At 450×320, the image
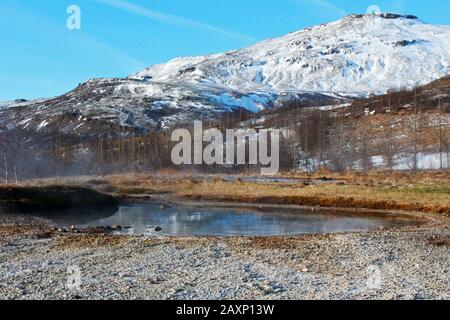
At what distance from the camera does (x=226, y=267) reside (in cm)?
2048

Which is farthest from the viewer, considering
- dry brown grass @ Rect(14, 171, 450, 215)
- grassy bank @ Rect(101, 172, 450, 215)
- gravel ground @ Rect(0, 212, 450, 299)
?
dry brown grass @ Rect(14, 171, 450, 215)

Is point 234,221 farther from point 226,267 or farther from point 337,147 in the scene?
point 337,147

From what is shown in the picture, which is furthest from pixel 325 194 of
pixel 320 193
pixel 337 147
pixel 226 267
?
pixel 337 147

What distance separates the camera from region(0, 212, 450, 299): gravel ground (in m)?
16.3

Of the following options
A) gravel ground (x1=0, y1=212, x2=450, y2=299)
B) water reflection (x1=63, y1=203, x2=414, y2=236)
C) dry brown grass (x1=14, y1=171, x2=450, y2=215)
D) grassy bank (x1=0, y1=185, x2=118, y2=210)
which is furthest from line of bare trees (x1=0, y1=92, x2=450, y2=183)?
gravel ground (x1=0, y1=212, x2=450, y2=299)

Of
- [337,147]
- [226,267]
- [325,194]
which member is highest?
[337,147]

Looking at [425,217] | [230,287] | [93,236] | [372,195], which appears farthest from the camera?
[372,195]

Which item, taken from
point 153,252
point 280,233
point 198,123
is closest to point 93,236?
point 153,252

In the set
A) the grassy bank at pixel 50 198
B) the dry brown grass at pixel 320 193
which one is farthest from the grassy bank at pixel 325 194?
Answer: the grassy bank at pixel 50 198

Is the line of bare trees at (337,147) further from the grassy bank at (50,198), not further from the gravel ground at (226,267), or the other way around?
the gravel ground at (226,267)

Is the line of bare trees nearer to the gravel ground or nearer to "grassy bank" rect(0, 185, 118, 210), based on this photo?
Result: "grassy bank" rect(0, 185, 118, 210)

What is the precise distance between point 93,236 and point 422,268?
656 inches

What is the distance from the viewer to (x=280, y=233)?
3322cm
